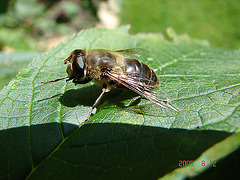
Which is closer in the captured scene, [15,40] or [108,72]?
[108,72]

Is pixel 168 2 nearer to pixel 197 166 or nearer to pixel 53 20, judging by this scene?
pixel 53 20

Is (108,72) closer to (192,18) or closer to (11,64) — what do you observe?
(11,64)

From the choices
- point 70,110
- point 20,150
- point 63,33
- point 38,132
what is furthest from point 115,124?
point 63,33

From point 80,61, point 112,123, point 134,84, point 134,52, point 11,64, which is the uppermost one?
point 11,64

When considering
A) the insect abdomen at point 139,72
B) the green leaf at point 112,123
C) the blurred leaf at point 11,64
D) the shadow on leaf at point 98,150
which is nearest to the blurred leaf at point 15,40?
the blurred leaf at point 11,64

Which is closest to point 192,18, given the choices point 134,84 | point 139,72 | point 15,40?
point 15,40

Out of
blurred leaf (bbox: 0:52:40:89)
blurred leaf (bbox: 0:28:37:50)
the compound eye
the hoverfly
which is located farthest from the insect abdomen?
blurred leaf (bbox: 0:28:37:50)

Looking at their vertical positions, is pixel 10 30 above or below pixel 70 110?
above

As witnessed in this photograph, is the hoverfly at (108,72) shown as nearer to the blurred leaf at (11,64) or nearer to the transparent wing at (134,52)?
the transparent wing at (134,52)
